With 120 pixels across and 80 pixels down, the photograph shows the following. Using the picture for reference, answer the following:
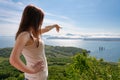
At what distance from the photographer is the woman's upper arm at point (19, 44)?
232 cm

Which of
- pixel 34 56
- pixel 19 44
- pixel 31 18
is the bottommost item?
pixel 34 56

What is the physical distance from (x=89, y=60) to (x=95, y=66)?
0.31 metres

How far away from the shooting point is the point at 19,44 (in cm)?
236

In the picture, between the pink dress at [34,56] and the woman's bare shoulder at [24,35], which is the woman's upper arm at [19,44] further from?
the pink dress at [34,56]

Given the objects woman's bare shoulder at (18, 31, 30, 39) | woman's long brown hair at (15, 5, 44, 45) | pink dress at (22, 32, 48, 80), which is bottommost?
pink dress at (22, 32, 48, 80)

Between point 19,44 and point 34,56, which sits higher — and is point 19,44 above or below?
above

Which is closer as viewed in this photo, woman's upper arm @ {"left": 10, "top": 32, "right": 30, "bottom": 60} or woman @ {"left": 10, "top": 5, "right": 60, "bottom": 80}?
woman's upper arm @ {"left": 10, "top": 32, "right": 30, "bottom": 60}

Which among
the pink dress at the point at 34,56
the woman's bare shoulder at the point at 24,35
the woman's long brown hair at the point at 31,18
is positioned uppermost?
the woman's long brown hair at the point at 31,18

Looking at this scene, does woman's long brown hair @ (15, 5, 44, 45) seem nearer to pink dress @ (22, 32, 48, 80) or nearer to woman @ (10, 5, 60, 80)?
woman @ (10, 5, 60, 80)

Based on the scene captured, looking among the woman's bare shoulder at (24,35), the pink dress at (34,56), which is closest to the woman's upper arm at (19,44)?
the woman's bare shoulder at (24,35)

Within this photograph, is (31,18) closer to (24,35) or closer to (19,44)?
(24,35)

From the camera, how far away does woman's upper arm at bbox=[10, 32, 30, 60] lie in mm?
2319

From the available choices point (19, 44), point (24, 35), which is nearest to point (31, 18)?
point (24, 35)

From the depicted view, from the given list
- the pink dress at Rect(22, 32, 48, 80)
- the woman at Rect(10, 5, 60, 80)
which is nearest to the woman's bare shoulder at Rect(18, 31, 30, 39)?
the woman at Rect(10, 5, 60, 80)
